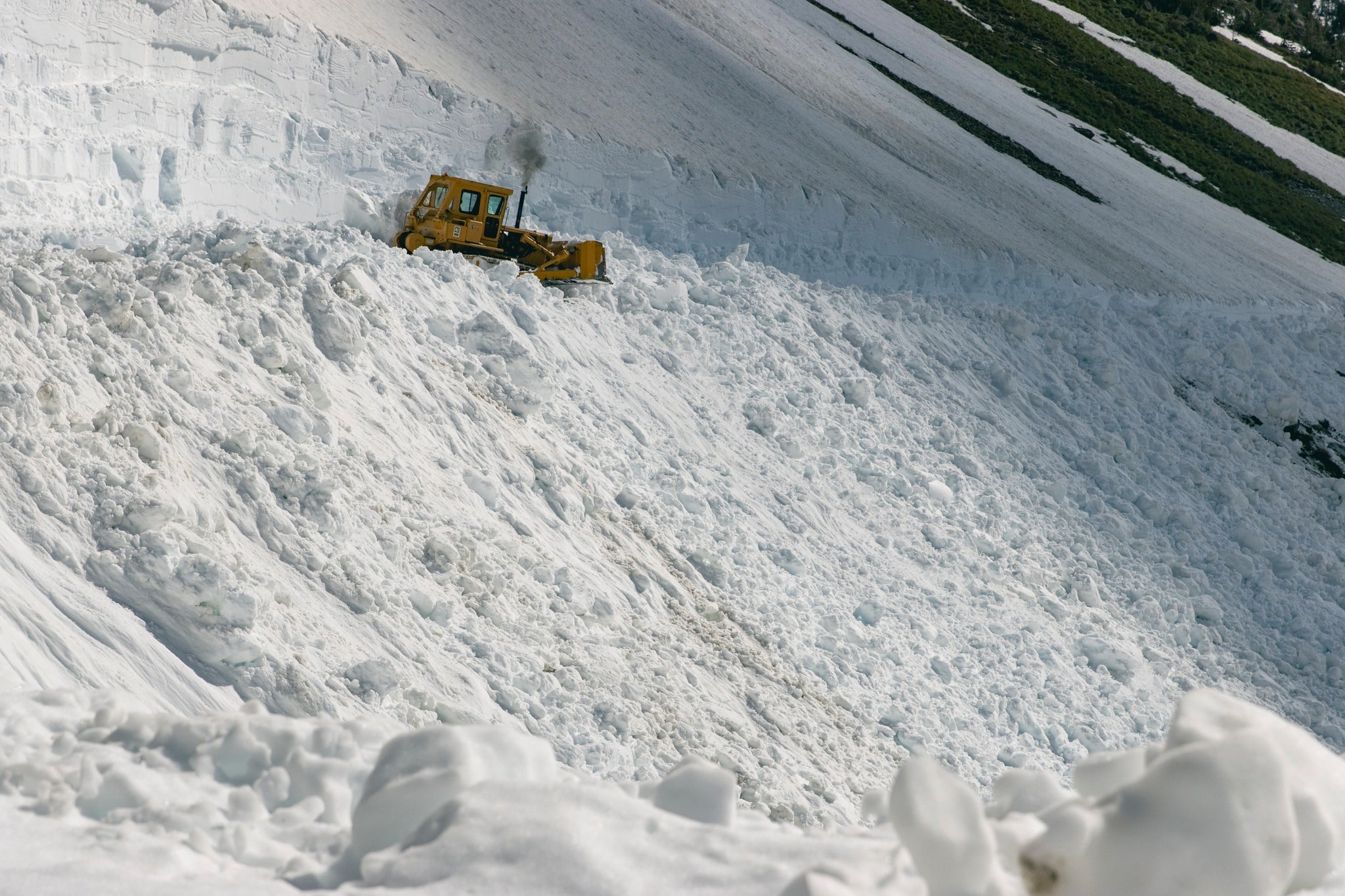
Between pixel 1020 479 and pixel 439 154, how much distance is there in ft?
30.4

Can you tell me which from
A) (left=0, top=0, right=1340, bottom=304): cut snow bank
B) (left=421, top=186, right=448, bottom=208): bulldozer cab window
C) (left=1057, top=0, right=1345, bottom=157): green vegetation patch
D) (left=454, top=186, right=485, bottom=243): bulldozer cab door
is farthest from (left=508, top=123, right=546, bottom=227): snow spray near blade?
(left=1057, top=0, right=1345, bottom=157): green vegetation patch

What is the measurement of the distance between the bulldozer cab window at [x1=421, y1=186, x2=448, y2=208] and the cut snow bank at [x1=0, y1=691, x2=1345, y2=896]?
→ 11210mm

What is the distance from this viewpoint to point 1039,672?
1194 cm

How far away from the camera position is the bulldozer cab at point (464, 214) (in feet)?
49.8

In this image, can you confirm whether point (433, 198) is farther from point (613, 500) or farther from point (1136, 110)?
point (1136, 110)

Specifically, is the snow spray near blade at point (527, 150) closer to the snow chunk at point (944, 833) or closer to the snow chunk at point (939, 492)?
the snow chunk at point (939, 492)

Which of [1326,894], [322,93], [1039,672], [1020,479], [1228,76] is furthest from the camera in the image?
[1228,76]

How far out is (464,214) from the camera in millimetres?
15336

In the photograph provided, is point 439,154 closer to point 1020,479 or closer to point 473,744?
point 1020,479

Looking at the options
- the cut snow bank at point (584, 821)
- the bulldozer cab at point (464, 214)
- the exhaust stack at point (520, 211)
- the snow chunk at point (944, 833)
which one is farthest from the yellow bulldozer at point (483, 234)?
the snow chunk at point (944, 833)

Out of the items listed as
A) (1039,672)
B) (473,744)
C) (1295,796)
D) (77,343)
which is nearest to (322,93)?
(77,343)

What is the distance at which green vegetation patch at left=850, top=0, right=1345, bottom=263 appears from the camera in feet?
102

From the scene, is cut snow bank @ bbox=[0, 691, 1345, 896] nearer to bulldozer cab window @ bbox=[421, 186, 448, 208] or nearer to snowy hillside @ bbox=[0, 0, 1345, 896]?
snowy hillside @ bbox=[0, 0, 1345, 896]

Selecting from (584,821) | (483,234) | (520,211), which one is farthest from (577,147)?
(584,821)
